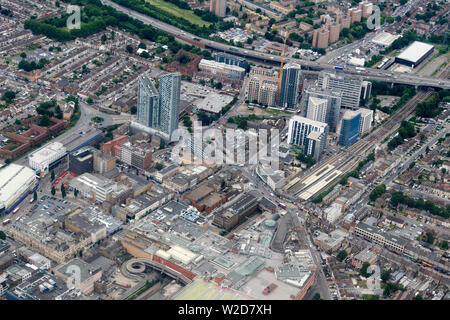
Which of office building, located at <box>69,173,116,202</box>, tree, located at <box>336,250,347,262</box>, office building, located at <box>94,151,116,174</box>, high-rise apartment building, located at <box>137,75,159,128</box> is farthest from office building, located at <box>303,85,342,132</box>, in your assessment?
office building, located at <box>69,173,116,202</box>

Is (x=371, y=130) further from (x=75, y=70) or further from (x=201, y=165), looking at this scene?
A: (x=75, y=70)

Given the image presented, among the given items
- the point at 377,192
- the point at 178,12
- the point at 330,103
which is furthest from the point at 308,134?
the point at 178,12

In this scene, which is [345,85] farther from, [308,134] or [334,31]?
[334,31]

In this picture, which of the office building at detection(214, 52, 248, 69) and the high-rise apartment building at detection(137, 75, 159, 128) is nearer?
the high-rise apartment building at detection(137, 75, 159, 128)

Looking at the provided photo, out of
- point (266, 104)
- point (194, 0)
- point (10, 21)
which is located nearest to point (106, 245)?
point (266, 104)

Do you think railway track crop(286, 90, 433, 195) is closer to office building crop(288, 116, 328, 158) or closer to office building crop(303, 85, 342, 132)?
office building crop(288, 116, 328, 158)

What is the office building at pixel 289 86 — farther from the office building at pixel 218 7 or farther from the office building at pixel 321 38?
the office building at pixel 218 7
